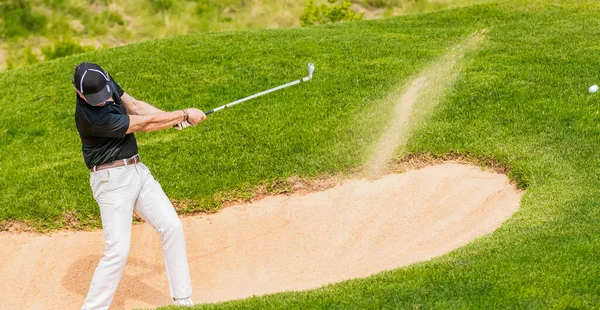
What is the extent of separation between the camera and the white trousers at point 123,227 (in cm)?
916

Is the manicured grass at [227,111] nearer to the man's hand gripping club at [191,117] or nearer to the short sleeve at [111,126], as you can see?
the man's hand gripping club at [191,117]

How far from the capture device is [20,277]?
11.3 metres

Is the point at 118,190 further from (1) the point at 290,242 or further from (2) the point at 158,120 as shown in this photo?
(1) the point at 290,242

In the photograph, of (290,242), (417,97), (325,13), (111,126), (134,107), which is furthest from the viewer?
(325,13)

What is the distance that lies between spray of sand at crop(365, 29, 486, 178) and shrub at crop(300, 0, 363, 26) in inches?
242

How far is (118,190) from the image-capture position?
9.19 meters

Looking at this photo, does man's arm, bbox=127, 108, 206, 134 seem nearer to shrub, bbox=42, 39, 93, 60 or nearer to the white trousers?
the white trousers

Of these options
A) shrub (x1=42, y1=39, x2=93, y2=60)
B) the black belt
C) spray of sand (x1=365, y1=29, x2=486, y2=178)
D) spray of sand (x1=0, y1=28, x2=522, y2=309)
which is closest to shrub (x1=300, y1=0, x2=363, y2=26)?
shrub (x1=42, y1=39, x2=93, y2=60)

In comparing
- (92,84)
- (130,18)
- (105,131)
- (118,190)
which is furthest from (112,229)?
(130,18)

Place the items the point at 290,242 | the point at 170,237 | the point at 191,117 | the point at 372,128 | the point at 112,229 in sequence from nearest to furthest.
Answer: the point at 112,229 → the point at 170,237 → the point at 191,117 → the point at 290,242 → the point at 372,128

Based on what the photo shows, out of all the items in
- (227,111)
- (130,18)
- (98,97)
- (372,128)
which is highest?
(98,97)

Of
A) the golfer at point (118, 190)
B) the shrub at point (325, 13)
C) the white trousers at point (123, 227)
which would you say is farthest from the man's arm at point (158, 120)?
the shrub at point (325, 13)

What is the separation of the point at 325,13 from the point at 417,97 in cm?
867

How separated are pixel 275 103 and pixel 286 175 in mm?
2717
